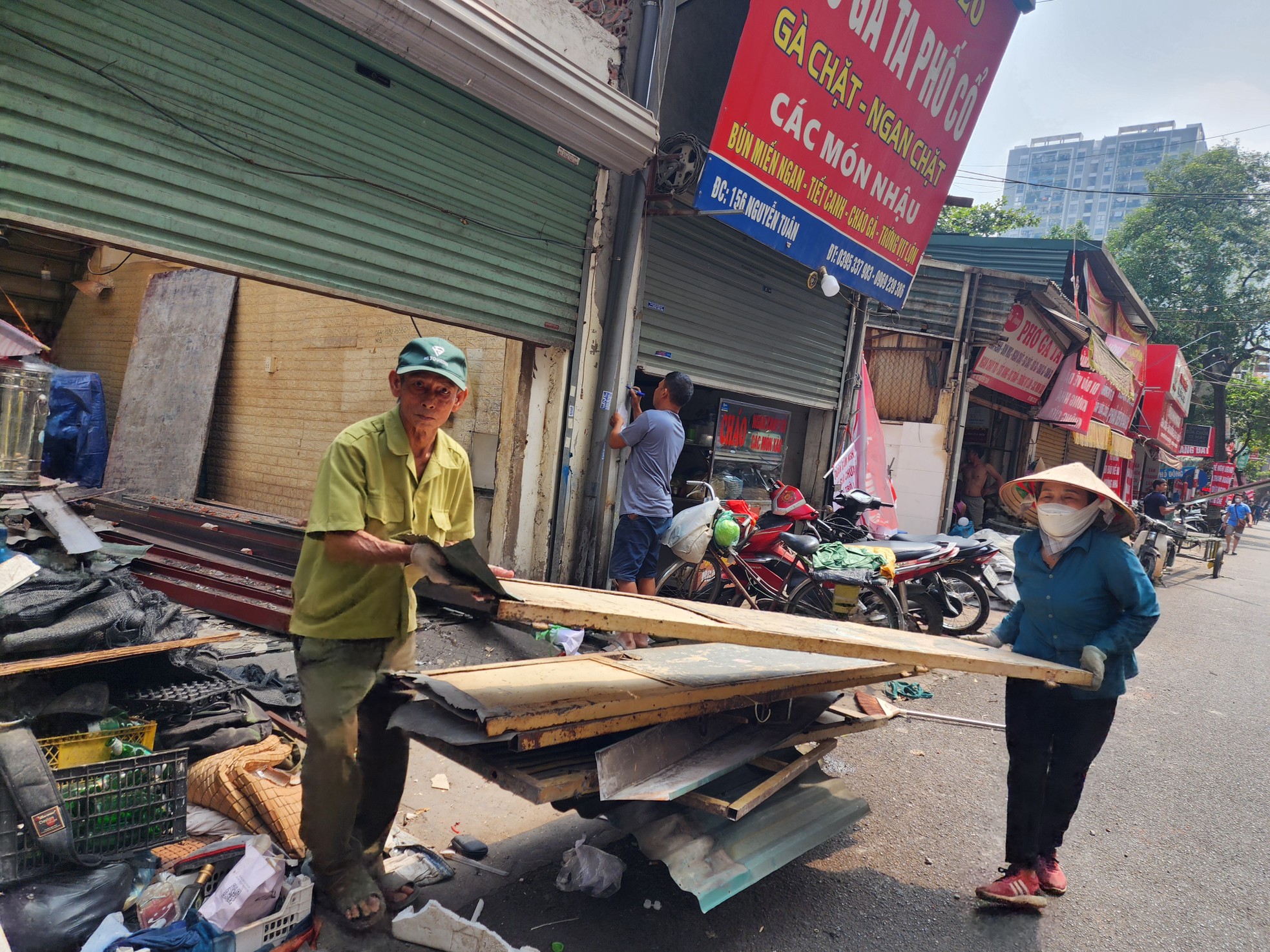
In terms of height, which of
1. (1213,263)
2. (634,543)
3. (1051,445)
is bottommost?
(634,543)

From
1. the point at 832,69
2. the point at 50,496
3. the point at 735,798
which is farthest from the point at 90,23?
the point at 832,69

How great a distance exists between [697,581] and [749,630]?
4111mm

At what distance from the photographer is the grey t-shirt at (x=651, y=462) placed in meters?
5.79

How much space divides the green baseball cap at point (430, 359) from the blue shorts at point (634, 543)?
3470 mm

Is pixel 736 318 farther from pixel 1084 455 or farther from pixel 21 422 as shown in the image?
pixel 1084 455

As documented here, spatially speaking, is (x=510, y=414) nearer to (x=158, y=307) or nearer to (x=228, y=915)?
(x=228, y=915)

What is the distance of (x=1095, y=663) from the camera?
9.54ft

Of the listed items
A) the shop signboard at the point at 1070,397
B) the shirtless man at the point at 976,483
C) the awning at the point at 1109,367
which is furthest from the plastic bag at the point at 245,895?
the shop signboard at the point at 1070,397

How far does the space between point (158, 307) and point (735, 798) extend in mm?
10554

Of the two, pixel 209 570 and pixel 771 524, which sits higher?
pixel 771 524

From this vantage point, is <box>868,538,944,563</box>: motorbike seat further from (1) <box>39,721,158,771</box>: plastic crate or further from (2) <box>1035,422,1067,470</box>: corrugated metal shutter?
(2) <box>1035,422,1067,470</box>: corrugated metal shutter

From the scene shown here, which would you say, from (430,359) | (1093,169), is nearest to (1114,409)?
(430,359)

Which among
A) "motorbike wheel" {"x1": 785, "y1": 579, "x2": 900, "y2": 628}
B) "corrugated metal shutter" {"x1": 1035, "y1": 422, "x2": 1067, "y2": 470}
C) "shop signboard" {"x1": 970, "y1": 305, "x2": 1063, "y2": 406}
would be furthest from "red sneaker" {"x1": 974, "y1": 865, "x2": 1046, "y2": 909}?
"corrugated metal shutter" {"x1": 1035, "y1": 422, "x2": 1067, "y2": 470}

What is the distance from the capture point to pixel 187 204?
149 inches
